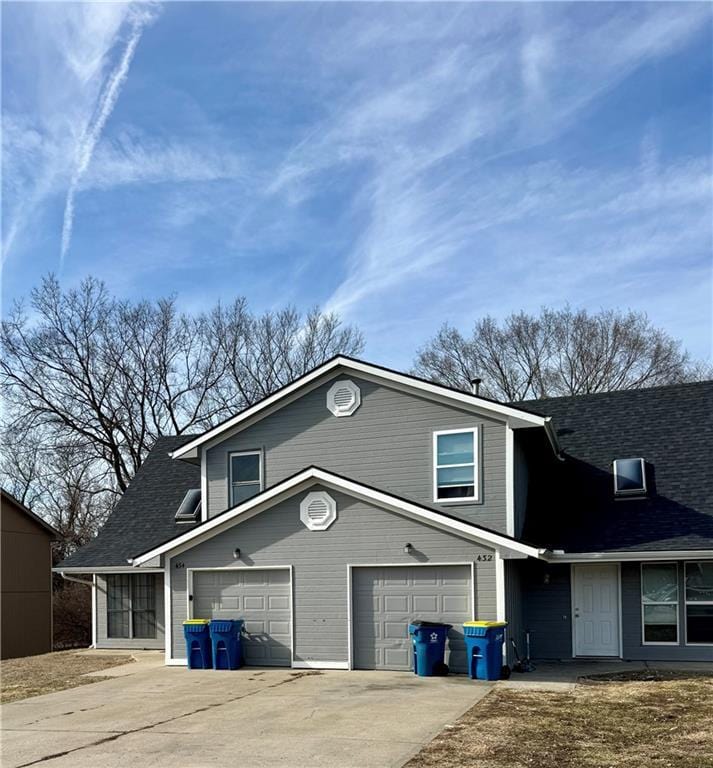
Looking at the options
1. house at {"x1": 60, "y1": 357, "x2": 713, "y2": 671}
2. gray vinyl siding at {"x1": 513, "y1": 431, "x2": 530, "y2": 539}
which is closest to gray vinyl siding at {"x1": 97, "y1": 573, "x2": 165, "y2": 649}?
house at {"x1": 60, "y1": 357, "x2": 713, "y2": 671}

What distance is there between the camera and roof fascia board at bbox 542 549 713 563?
15.5 metres

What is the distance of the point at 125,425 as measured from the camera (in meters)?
36.7

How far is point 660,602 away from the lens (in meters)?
16.7

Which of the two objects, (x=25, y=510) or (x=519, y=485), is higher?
(x=519, y=485)

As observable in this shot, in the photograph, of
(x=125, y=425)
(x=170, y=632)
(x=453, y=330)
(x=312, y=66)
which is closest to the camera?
(x=312, y=66)

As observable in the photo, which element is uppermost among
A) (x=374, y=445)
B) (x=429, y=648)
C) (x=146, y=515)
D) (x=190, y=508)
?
(x=374, y=445)

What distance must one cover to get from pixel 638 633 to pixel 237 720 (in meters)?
8.70

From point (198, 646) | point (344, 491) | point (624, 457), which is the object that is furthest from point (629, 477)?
point (198, 646)

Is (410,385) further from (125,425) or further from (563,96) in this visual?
(125,425)

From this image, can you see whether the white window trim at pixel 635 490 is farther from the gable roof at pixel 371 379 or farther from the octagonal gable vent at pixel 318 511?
the octagonal gable vent at pixel 318 511

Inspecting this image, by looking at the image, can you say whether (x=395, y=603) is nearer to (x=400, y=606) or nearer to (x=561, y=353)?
(x=400, y=606)

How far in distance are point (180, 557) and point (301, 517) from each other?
2.79 m

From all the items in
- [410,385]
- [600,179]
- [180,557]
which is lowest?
[180,557]

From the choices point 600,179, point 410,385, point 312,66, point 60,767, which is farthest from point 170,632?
point 600,179
